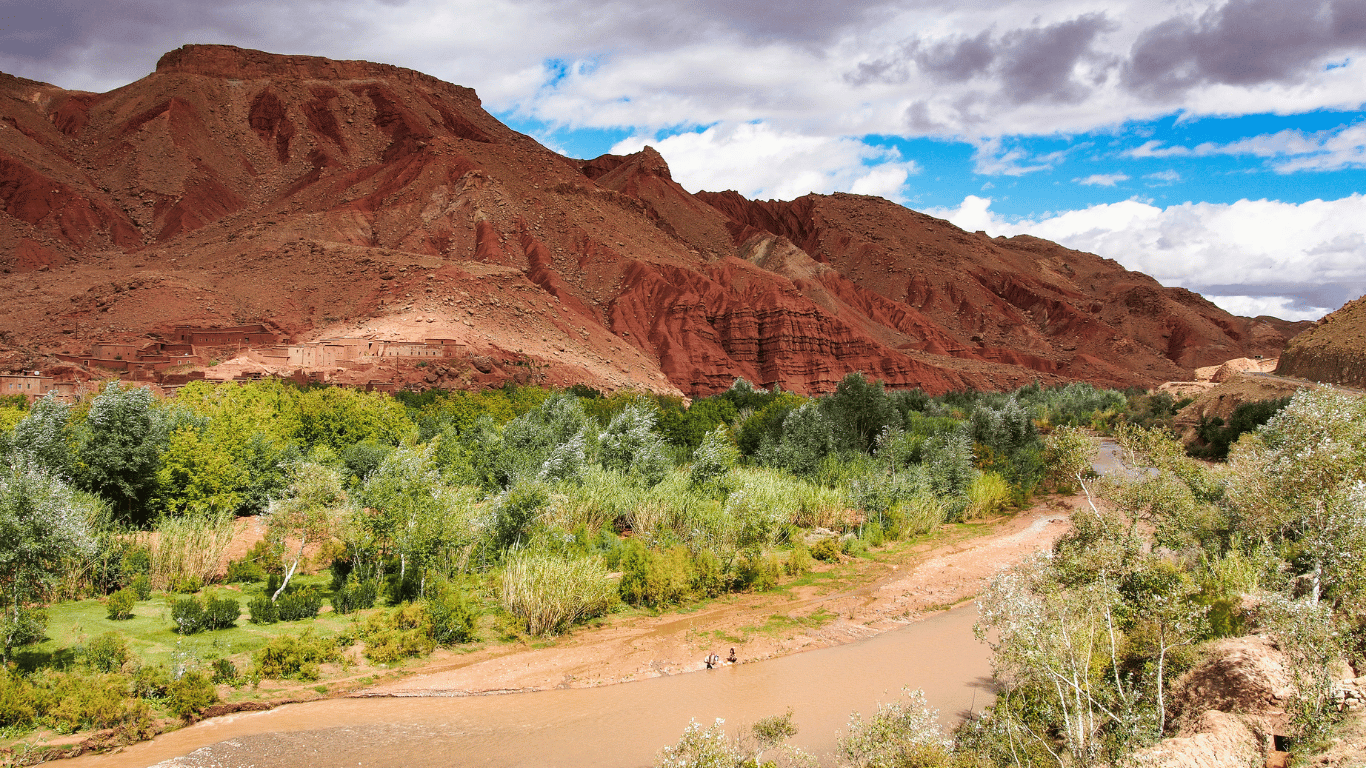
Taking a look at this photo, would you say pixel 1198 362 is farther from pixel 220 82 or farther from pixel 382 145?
pixel 220 82

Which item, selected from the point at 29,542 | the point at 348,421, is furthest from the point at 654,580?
the point at 348,421

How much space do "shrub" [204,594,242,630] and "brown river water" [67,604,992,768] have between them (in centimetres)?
290

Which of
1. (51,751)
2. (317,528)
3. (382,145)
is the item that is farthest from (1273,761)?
(382,145)

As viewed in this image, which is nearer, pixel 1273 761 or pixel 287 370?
pixel 1273 761

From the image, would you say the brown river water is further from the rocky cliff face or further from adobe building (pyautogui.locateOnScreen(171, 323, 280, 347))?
the rocky cliff face

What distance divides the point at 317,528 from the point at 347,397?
13497mm

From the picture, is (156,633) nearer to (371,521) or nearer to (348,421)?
(371,521)

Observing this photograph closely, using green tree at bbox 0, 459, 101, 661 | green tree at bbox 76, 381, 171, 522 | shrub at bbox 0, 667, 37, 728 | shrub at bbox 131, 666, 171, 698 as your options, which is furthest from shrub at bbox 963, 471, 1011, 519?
shrub at bbox 0, 667, 37, 728

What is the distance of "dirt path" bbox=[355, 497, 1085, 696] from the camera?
14.0m

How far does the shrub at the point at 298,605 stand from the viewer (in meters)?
15.1

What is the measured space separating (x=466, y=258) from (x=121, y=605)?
54386mm

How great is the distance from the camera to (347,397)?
29.2m

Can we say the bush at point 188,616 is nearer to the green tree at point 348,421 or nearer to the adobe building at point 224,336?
the green tree at point 348,421

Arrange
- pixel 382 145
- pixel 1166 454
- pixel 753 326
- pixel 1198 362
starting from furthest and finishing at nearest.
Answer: pixel 1198 362
pixel 382 145
pixel 753 326
pixel 1166 454
